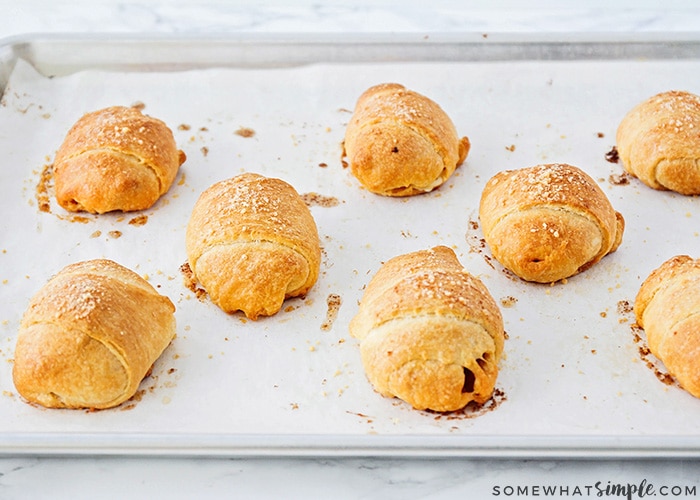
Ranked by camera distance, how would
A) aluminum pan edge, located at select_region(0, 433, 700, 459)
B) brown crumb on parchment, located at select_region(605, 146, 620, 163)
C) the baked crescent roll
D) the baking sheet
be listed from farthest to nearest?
brown crumb on parchment, located at select_region(605, 146, 620, 163) < the baked crescent roll < the baking sheet < aluminum pan edge, located at select_region(0, 433, 700, 459)

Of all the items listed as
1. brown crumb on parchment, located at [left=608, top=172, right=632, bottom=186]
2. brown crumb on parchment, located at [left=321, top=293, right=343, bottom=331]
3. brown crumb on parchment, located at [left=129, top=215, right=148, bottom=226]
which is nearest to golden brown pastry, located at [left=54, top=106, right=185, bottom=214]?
brown crumb on parchment, located at [left=129, top=215, right=148, bottom=226]

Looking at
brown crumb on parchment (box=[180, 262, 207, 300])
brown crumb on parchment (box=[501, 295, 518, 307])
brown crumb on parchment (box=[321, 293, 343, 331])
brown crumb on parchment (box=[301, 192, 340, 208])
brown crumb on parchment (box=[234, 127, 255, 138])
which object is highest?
brown crumb on parchment (box=[234, 127, 255, 138])

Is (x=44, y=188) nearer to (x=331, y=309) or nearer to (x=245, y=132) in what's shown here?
(x=245, y=132)

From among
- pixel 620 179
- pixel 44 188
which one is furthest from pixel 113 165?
pixel 620 179

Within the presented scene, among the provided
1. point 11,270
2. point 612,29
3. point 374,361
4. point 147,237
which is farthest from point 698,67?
point 11,270

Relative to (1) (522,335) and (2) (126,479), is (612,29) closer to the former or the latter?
(1) (522,335)

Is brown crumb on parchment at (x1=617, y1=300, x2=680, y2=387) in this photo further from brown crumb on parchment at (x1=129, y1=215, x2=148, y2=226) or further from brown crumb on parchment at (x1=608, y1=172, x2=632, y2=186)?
brown crumb on parchment at (x1=129, y1=215, x2=148, y2=226)

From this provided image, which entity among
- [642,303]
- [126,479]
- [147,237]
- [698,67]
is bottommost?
[126,479]
